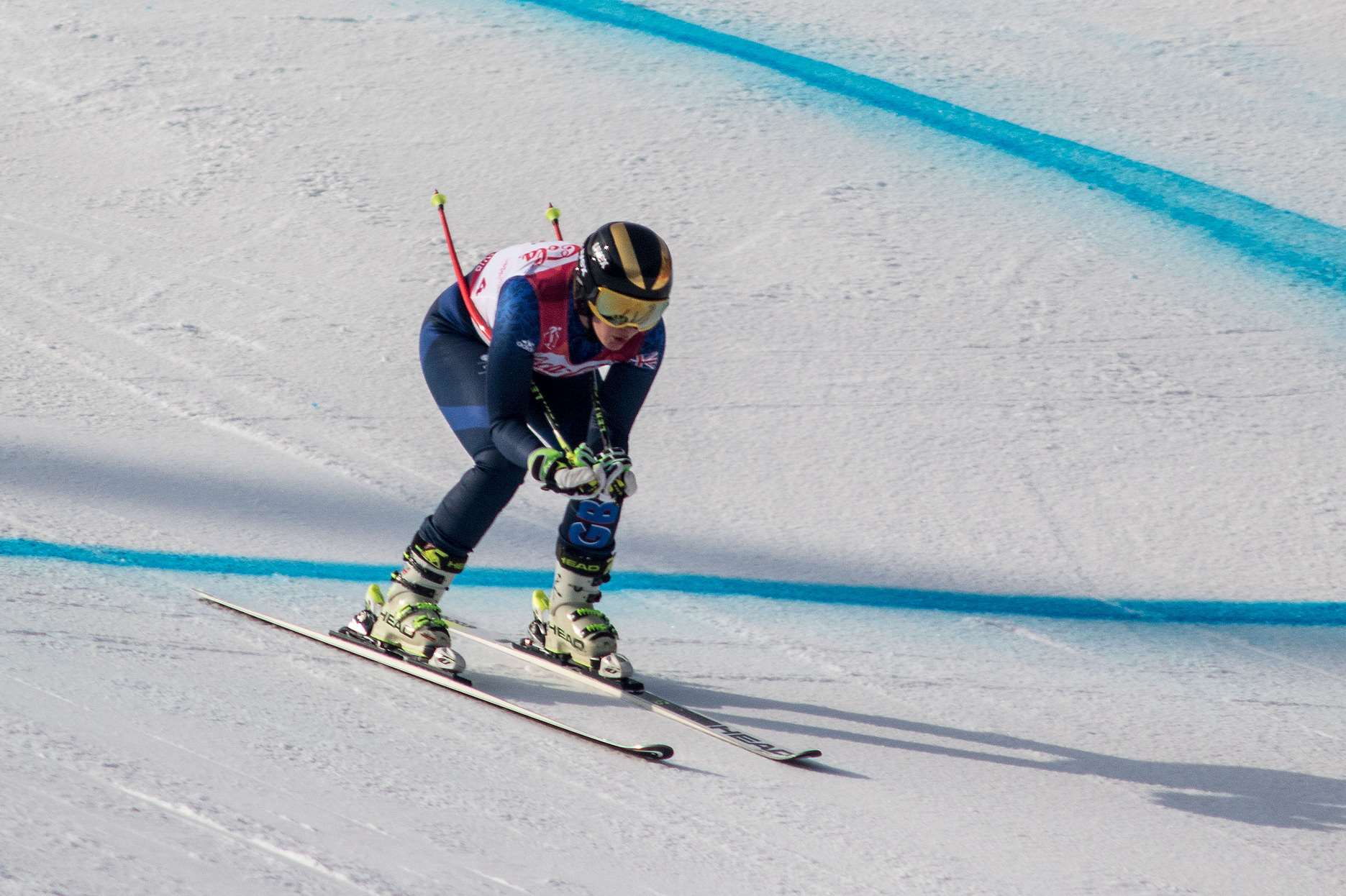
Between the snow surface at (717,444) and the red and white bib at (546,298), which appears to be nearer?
the snow surface at (717,444)

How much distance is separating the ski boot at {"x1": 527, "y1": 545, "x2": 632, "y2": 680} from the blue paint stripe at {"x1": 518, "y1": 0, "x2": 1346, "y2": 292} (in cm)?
401

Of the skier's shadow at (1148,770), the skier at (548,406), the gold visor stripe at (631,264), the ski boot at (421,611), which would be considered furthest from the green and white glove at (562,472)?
the skier's shadow at (1148,770)

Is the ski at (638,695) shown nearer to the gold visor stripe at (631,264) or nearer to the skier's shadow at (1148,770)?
the skier's shadow at (1148,770)

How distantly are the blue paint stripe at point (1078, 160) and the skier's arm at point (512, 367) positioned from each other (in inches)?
167

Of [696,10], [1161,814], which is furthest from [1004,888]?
[696,10]

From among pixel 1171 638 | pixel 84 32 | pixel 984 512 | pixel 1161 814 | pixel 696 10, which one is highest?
pixel 696 10

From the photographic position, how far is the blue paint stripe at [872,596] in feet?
14.4

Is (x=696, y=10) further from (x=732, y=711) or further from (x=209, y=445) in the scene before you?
(x=732, y=711)

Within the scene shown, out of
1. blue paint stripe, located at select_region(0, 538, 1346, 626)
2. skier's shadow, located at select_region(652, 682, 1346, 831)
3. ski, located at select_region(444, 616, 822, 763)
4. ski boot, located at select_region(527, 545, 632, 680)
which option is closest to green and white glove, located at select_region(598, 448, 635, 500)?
ski boot, located at select_region(527, 545, 632, 680)

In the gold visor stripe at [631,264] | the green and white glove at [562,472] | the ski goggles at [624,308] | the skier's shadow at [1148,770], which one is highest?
the gold visor stripe at [631,264]

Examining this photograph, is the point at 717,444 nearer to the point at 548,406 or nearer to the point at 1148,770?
the point at 548,406

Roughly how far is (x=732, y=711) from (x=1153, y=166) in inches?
181

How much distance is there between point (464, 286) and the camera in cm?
379

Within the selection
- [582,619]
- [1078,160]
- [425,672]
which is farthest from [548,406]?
[1078,160]
